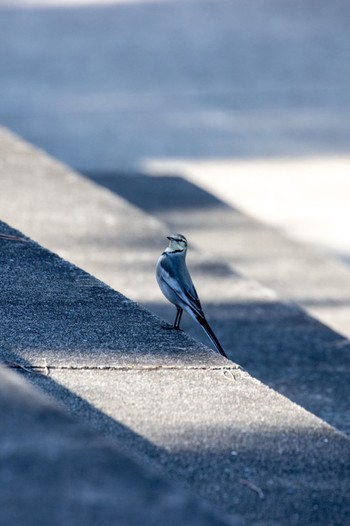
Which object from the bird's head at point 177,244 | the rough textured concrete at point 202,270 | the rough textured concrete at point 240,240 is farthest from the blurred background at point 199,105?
the bird's head at point 177,244

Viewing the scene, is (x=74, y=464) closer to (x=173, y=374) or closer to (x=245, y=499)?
(x=245, y=499)

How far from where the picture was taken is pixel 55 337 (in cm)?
437

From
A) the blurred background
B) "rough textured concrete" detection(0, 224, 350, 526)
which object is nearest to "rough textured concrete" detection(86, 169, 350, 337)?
the blurred background

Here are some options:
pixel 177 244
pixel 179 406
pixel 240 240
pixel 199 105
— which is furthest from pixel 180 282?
pixel 199 105

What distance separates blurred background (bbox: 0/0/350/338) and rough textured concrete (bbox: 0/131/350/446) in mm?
739

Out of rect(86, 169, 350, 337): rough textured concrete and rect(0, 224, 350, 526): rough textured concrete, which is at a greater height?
rect(0, 224, 350, 526): rough textured concrete

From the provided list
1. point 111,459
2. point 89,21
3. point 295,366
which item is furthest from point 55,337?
point 89,21

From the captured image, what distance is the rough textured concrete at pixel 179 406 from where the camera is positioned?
3389 millimetres

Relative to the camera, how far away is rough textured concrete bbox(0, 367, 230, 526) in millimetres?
2963

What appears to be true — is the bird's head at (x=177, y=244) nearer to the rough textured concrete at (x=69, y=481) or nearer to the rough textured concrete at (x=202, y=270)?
the rough textured concrete at (x=202, y=270)

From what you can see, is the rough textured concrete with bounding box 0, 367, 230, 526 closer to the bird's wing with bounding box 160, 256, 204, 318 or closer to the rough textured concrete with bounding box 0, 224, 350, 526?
the rough textured concrete with bounding box 0, 224, 350, 526

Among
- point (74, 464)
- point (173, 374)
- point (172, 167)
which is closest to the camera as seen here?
point (74, 464)

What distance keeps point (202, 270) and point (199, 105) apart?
633 centimetres

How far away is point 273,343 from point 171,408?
272cm
